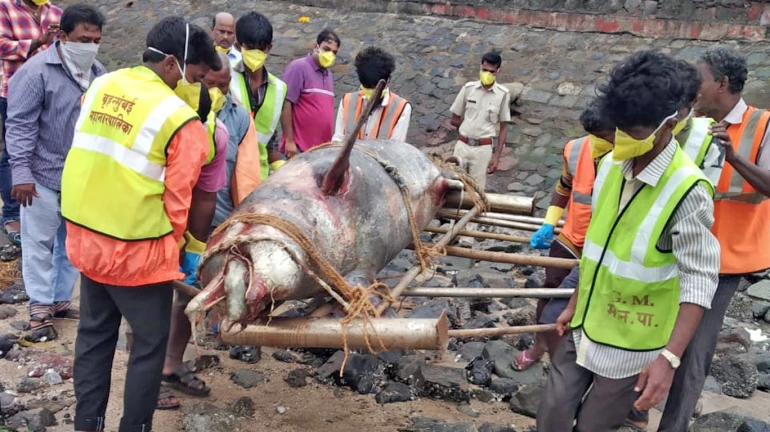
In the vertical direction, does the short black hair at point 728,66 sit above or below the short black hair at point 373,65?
above

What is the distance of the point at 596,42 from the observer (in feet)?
32.0

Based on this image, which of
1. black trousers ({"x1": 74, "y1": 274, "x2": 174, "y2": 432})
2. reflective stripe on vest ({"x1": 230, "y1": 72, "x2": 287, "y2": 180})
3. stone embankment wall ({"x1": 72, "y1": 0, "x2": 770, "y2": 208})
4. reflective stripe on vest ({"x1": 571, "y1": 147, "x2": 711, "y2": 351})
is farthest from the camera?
stone embankment wall ({"x1": 72, "y1": 0, "x2": 770, "y2": 208})

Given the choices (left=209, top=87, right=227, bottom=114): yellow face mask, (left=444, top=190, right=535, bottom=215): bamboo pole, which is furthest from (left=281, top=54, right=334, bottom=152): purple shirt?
(left=209, top=87, right=227, bottom=114): yellow face mask

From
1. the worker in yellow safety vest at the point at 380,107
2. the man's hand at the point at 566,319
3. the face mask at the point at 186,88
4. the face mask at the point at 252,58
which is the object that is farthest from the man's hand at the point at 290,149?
the man's hand at the point at 566,319

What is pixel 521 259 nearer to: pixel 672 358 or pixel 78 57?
pixel 672 358

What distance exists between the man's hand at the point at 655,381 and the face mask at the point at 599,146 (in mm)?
1503

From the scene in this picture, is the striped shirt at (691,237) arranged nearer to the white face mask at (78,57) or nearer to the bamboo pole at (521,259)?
the bamboo pole at (521,259)

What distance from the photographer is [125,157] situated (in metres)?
2.78

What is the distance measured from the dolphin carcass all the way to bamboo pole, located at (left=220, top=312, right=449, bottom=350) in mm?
79

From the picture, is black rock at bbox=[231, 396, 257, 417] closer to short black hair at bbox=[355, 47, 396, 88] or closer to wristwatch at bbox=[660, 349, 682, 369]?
wristwatch at bbox=[660, 349, 682, 369]

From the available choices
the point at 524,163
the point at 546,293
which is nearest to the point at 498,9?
the point at 524,163

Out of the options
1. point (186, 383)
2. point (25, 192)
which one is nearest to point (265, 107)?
point (25, 192)

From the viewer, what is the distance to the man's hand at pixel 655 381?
7.80 ft

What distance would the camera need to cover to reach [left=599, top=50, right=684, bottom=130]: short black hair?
91.7 inches
